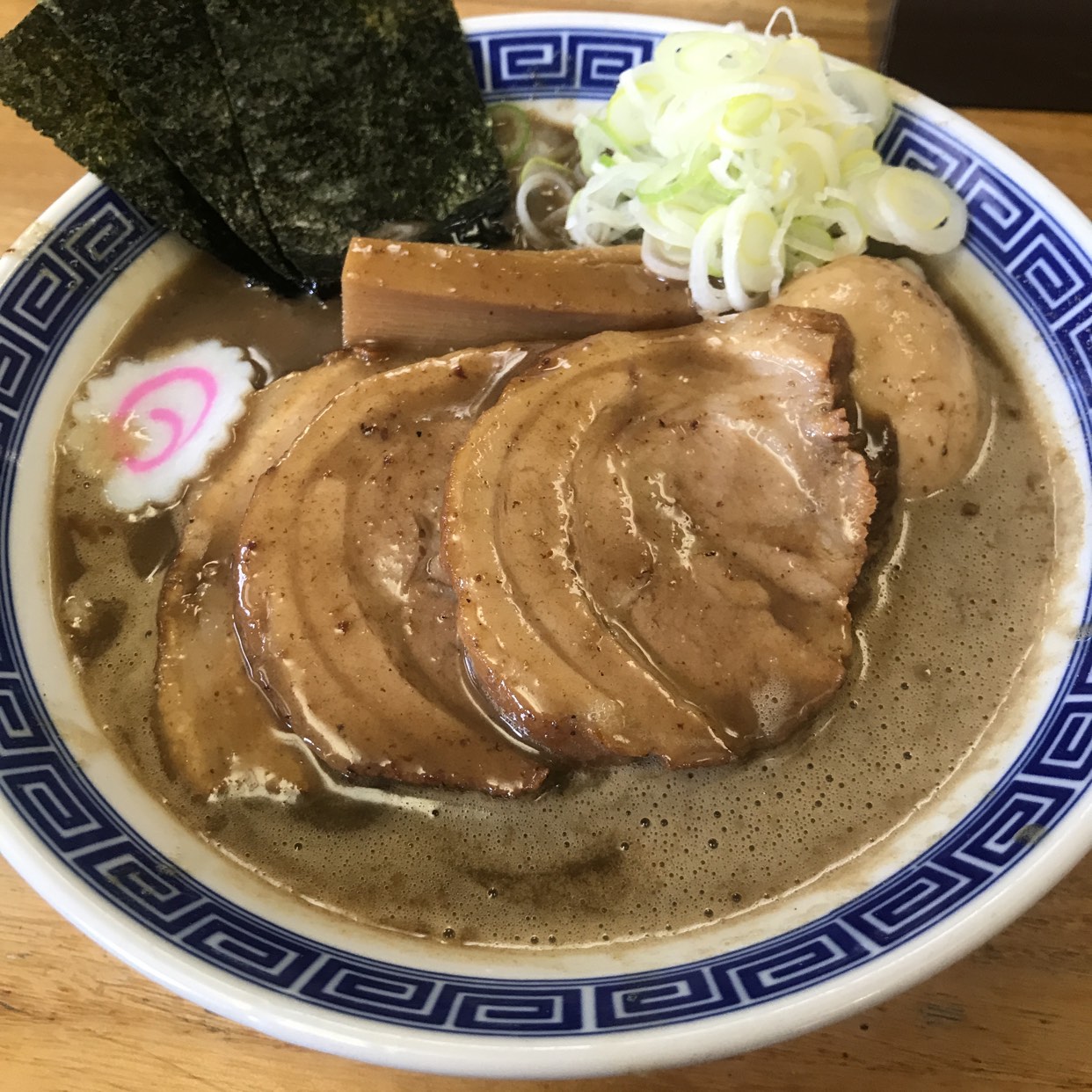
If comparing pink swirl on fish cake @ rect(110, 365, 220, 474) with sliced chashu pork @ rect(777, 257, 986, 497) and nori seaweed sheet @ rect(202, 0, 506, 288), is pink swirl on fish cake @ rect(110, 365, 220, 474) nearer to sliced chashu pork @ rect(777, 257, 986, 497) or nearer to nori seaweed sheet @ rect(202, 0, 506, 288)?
nori seaweed sheet @ rect(202, 0, 506, 288)

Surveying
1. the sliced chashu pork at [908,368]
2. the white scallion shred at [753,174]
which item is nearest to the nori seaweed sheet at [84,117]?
the white scallion shred at [753,174]

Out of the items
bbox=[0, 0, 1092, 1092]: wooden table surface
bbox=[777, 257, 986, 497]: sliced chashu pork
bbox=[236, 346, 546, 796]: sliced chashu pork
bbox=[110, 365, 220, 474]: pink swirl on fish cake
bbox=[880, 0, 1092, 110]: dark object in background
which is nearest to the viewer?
bbox=[0, 0, 1092, 1092]: wooden table surface

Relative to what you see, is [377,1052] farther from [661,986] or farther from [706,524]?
[706,524]

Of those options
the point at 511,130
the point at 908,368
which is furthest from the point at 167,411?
the point at 908,368

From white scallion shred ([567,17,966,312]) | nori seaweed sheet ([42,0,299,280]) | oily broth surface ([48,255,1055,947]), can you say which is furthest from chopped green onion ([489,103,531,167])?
oily broth surface ([48,255,1055,947])

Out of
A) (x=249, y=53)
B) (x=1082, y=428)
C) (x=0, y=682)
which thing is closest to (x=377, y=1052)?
(x=0, y=682)

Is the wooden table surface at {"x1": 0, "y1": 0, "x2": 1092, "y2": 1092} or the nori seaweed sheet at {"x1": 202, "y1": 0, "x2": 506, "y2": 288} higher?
the nori seaweed sheet at {"x1": 202, "y1": 0, "x2": 506, "y2": 288}

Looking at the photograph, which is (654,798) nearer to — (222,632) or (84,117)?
(222,632)
